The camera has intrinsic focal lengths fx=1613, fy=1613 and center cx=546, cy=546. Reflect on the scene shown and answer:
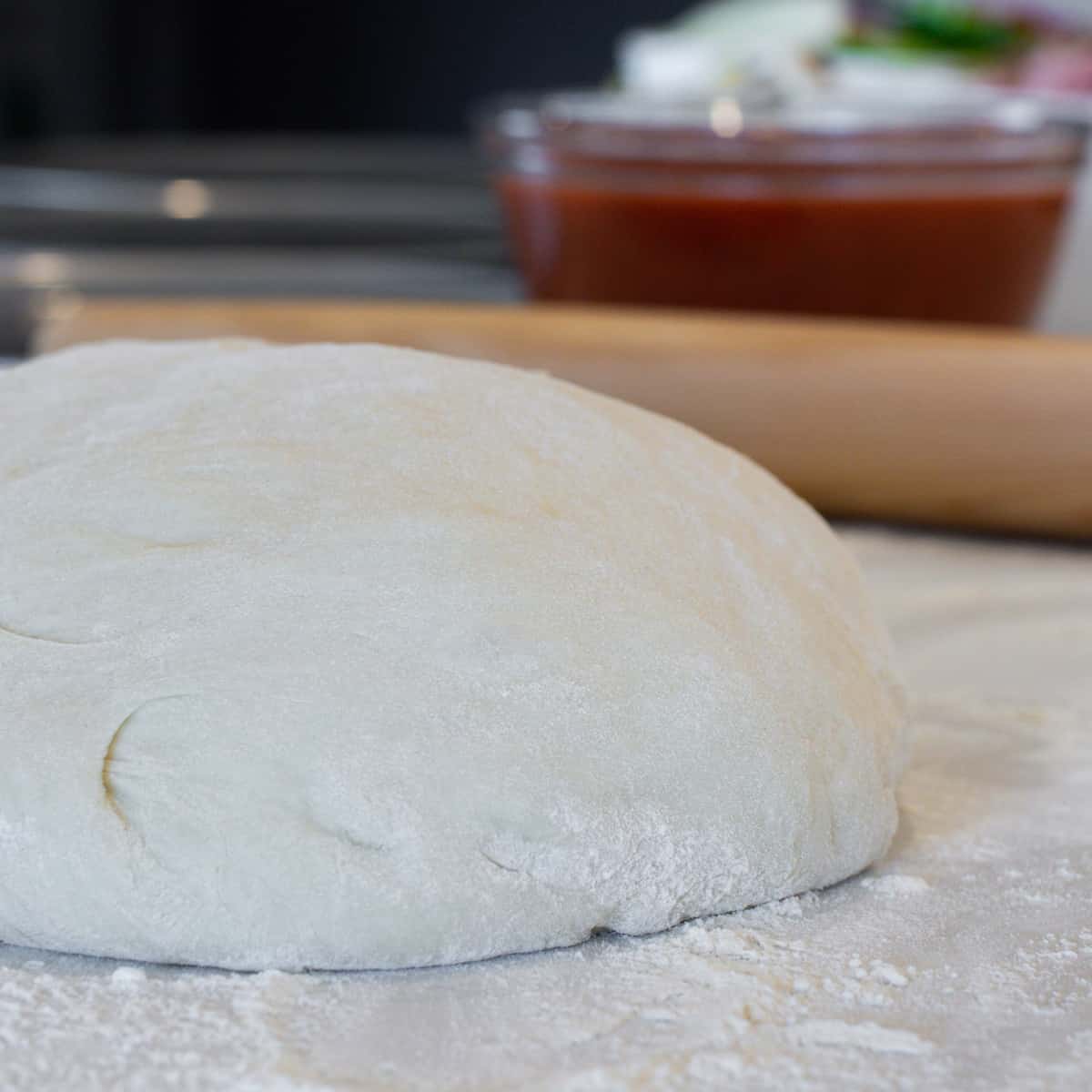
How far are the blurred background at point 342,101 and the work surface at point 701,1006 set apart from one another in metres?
1.06

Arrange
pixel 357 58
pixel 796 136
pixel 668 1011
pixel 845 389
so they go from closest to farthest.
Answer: pixel 668 1011
pixel 845 389
pixel 796 136
pixel 357 58

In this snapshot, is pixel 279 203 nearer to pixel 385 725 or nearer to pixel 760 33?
pixel 760 33

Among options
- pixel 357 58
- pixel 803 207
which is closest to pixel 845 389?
pixel 803 207

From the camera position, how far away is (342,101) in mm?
4895

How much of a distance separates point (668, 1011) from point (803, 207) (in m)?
1.03

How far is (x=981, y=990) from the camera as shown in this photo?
25.5 inches

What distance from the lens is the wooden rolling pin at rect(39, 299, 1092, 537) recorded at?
1320 mm

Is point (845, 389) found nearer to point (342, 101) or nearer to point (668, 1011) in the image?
point (668, 1011)

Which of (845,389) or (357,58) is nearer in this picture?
A: (845,389)

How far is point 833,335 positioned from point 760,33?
1552 millimetres

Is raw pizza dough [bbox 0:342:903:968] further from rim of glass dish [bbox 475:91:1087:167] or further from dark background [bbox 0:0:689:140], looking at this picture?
dark background [bbox 0:0:689:140]

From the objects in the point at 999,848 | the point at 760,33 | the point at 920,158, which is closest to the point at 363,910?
the point at 999,848

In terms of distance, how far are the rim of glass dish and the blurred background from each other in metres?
0.12

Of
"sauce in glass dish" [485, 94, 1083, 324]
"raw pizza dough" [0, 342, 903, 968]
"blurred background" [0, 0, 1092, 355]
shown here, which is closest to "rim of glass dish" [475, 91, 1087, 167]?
"sauce in glass dish" [485, 94, 1083, 324]
